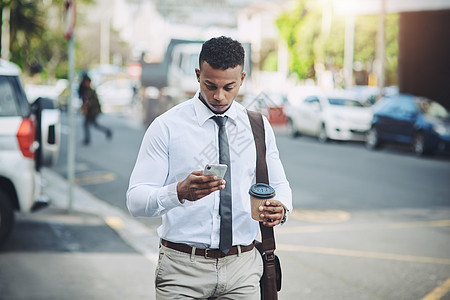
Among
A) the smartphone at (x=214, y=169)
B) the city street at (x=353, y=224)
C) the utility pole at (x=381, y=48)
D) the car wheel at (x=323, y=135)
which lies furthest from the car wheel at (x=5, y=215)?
the utility pole at (x=381, y=48)

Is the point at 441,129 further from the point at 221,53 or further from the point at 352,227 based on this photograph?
the point at 221,53

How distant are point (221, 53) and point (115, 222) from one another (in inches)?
236

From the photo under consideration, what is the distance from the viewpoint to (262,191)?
2678 millimetres

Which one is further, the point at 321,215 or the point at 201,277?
the point at 321,215

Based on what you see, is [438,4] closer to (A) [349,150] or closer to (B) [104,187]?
(A) [349,150]

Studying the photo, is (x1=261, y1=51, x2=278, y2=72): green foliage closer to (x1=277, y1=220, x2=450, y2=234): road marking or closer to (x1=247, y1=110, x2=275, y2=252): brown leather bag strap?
(x1=277, y1=220, x2=450, y2=234): road marking

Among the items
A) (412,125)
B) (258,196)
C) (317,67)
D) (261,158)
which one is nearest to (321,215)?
(261,158)

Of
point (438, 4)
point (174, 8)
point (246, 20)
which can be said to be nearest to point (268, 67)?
point (246, 20)

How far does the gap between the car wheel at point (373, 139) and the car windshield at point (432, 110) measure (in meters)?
1.54

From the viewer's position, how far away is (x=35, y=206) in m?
6.88

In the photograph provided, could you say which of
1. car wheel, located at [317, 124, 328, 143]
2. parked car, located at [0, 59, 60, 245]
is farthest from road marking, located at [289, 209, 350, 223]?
car wheel, located at [317, 124, 328, 143]

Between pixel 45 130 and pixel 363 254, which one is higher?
pixel 45 130

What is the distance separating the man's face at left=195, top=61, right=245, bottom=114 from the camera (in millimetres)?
2680

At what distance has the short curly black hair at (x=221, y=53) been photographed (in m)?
2.68
